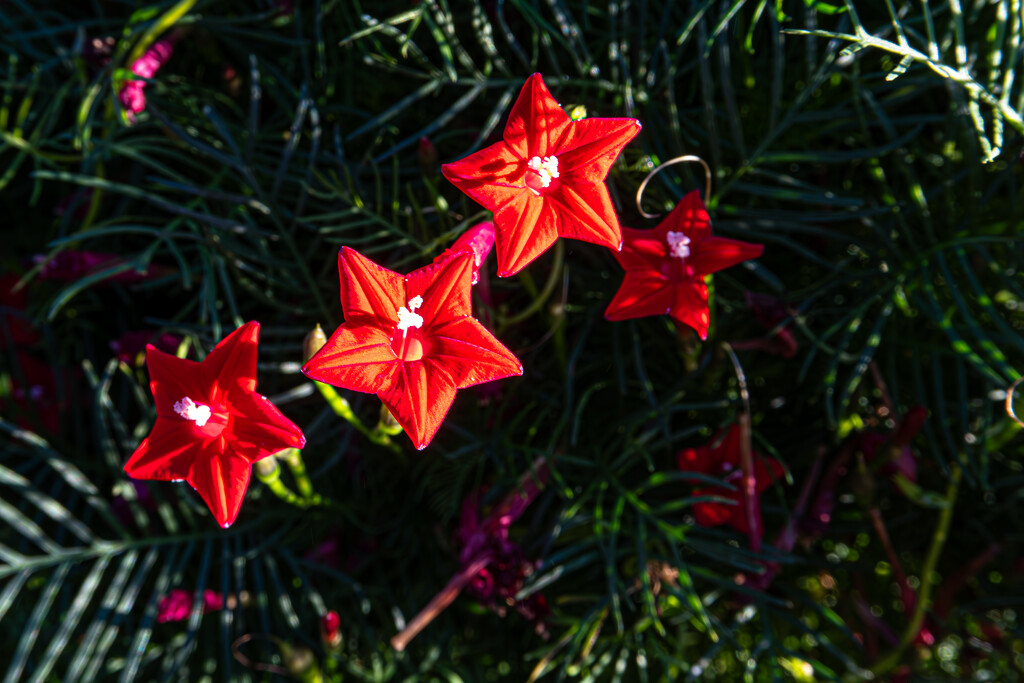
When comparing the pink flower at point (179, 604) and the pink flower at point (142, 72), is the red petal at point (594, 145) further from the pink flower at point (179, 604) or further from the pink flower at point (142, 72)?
the pink flower at point (179, 604)

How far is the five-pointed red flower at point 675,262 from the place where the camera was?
0.59 metres

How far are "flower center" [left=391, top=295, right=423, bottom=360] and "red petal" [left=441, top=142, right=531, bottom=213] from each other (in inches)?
3.9

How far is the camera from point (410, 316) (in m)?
0.57

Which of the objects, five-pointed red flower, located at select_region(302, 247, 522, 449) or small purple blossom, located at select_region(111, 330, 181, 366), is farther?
small purple blossom, located at select_region(111, 330, 181, 366)

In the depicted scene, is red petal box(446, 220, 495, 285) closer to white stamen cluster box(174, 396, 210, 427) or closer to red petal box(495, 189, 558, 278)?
red petal box(495, 189, 558, 278)

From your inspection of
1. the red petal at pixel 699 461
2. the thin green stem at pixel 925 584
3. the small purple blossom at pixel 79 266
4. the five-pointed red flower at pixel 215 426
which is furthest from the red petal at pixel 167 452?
the thin green stem at pixel 925 584

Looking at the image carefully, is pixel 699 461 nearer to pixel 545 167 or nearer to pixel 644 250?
pixel 644 250

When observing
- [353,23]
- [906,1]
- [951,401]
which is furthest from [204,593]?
[906,1]

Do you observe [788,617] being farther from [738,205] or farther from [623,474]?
[738,205]

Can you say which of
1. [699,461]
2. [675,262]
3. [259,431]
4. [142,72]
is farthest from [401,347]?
[142,72]

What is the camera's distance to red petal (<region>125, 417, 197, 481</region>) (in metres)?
0.57

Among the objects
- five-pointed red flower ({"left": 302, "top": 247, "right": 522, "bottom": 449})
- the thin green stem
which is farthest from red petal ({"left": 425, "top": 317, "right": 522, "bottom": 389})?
the thin green stem

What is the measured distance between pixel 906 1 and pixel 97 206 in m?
0.94

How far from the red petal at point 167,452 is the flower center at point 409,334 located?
0.19 meters
